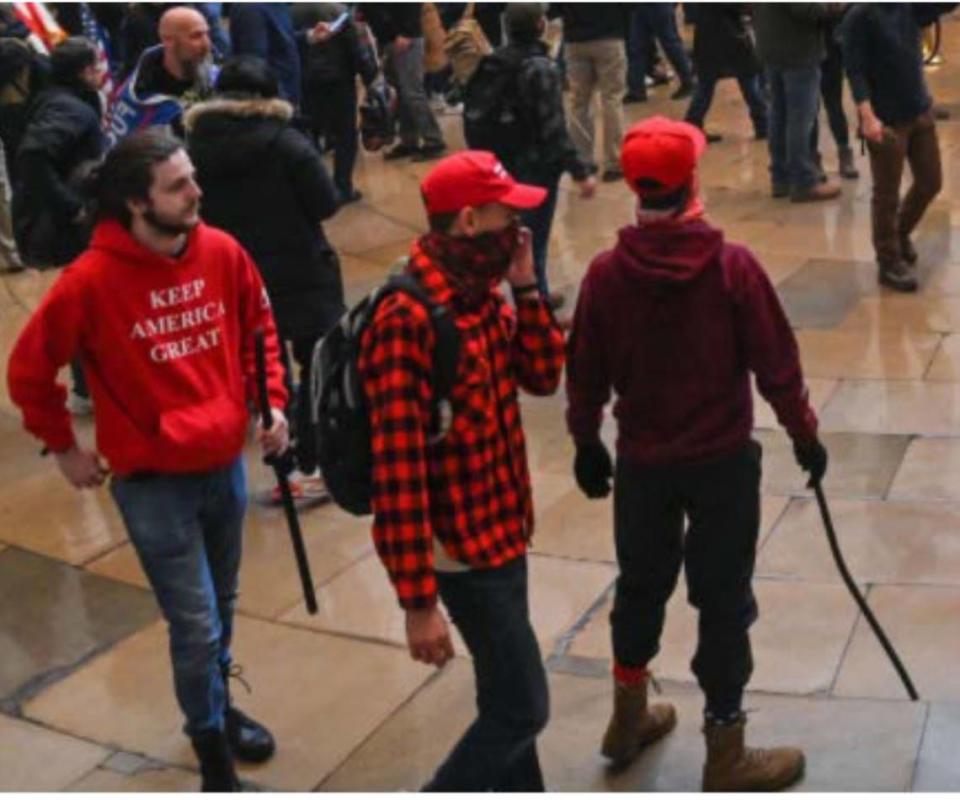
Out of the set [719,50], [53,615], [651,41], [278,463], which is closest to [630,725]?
[278,463]

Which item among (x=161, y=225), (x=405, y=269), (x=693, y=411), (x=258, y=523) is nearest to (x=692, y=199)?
(x=693, y=411)

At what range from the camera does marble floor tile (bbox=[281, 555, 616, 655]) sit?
584 centimetres

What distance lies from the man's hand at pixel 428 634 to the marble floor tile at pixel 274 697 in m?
1.26

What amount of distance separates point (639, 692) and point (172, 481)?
135cm

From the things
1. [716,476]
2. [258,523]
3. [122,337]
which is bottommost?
[258,523]

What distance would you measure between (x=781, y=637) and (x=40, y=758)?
2238mm

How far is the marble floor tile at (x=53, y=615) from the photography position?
19.2 ft

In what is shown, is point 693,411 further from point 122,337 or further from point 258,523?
point 258,523

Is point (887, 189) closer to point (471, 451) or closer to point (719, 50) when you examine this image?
point (719, 50)

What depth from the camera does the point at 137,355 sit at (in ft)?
14.4

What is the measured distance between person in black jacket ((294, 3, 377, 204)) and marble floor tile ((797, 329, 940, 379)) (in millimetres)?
4171

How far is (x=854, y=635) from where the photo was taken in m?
5.50

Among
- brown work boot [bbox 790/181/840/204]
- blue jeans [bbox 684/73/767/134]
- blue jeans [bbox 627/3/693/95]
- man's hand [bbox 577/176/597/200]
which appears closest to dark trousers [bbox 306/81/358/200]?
blue jeans [bbox 684/73/767/134]

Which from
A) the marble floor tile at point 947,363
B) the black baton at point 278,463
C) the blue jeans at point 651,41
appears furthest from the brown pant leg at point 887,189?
the blue jeans at point 651,41
